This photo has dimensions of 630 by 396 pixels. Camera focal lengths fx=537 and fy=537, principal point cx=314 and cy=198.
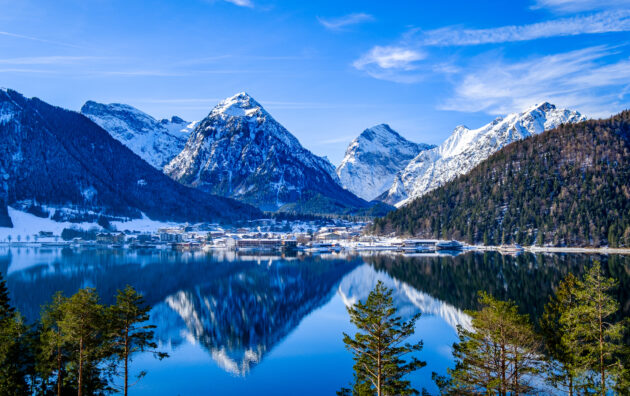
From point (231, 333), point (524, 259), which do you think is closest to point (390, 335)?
point (231, 333)

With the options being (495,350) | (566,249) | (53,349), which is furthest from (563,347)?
(566,249)

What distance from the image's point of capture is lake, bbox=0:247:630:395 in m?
46.3

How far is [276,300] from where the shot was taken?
84.5 m

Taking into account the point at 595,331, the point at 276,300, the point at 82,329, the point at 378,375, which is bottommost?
the point at 276,300

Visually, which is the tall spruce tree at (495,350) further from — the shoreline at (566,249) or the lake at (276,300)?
the shoreline at (566,249)

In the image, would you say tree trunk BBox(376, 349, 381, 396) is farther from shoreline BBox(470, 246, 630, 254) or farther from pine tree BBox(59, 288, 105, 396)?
shoreline BBox(470, 246, 630, 254)

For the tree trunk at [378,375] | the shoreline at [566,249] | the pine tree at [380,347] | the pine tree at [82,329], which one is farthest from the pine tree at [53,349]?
the shoreline at [566,249]

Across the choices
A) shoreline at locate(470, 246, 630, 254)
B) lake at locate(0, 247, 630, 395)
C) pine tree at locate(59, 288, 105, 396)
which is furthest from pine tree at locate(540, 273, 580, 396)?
shoreline at locate(470, 246, 630, 254)

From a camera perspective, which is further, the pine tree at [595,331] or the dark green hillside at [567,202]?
the dark green hillside at [567,202]

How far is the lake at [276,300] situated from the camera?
4628 cm

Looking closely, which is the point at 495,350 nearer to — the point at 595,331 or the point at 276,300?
the point at 595,331

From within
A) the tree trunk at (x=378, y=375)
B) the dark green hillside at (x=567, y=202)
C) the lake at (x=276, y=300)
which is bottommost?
the lake at (x=276, y=300)

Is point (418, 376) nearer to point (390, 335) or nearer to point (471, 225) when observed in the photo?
point (390, 335)

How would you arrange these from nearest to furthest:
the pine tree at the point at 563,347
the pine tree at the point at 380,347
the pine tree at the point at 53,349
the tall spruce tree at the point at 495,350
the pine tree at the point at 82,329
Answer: the tall spruce tree at the point at 495,350
the pine tree at the point at 380,347
the pine tree at the point at 563,347
the pine tree at the point at 82,329
the pine tree at the point at 53,349
